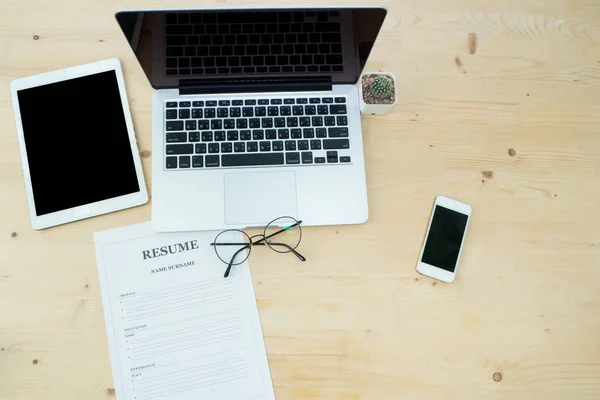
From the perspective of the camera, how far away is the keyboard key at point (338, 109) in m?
0.77

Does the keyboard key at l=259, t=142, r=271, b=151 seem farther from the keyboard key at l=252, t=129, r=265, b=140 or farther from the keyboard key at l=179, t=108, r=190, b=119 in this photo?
the keyboard key at l=179, t=108, r=190, b=119

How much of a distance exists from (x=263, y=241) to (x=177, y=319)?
0.19 m

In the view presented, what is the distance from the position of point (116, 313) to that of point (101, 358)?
0.07 meters

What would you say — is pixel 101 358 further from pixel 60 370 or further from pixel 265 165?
pixel 265 165

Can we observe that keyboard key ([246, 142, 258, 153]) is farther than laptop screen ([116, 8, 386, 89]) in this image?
Yes

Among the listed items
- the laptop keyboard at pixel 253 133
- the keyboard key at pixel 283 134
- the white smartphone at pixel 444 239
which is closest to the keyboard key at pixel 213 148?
the laptop keyboard at pixel 253 133

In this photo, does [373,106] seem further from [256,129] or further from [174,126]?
[174,126]

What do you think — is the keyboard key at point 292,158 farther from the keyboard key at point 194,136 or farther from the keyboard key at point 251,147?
the keyboard key at point 194,136

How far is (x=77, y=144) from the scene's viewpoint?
2.48 ft

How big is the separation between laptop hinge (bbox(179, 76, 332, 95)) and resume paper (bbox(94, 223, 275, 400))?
250 millimetres

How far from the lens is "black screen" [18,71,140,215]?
744mm

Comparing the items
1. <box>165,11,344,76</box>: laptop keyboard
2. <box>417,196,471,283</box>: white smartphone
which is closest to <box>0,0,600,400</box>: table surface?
<box>417,196,471,283</box>: white smartphone

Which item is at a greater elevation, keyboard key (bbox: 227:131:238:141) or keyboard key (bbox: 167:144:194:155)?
keyboard key (bbox: 227:131:238:141)

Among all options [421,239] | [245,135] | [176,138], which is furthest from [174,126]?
[421,239]
